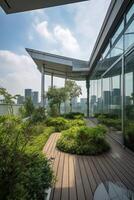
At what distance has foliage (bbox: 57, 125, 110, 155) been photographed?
4757mm

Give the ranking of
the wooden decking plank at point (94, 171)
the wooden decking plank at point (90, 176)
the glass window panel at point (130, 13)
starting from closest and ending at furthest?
the wooden decking plank at point (90, 176) → the wooden decking plank at point (94, 171) → the glass window panel at point (130, 13)

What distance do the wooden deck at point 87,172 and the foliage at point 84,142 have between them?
0.67ft

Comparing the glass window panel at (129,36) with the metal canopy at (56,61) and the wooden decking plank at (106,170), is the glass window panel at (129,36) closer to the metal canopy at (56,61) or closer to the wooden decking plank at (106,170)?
the wooden decking plank at (106,170)

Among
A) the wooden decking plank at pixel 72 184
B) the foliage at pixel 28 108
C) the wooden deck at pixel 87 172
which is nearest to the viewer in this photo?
the wooden decking plank at pixel 72 184

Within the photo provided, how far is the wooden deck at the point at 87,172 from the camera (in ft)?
8.80

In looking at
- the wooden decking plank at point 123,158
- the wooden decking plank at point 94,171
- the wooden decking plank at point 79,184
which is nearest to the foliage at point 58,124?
the wooden decking plank at point 123,158

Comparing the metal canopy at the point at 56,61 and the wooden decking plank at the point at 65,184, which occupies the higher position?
the metal canopy at the point at 56,61

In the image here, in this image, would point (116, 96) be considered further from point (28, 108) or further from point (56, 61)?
point (56, 61)

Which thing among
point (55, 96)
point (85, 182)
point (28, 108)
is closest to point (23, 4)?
point (85, 182)

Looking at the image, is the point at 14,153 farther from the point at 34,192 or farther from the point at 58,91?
the point at 58,91

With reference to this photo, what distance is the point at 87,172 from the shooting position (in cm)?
347

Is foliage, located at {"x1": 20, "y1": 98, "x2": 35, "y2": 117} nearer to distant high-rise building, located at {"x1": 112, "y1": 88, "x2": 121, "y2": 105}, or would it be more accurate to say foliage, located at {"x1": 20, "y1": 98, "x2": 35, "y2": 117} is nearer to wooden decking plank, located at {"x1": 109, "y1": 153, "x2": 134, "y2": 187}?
distant high-rise building, located at {"x1": 112, "y1": 88, "x2": 121, "y2": 105}

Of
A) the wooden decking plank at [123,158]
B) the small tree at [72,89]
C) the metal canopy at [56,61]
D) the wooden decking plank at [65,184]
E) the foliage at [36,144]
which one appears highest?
the metal canopy at [56,61]

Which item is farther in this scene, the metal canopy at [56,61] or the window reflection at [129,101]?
the metal canopy at [56,61]
